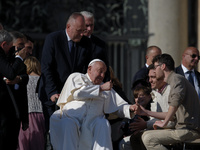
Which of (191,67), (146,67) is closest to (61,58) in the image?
(146,67)

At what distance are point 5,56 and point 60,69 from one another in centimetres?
148

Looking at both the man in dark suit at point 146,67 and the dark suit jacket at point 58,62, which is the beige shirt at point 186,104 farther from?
the man in dark suit at point 146,67

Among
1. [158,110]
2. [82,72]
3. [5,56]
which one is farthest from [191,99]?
[5,56]

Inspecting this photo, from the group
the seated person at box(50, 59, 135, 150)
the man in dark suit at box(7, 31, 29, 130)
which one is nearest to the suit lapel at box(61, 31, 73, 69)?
the seated person at box(50, 59, 135, 150)

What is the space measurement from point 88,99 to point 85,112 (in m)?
0.17

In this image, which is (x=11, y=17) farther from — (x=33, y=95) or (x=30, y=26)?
(x=33, y=95)

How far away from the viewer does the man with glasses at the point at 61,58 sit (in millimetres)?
7797

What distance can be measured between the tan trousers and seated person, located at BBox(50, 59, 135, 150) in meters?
0.38

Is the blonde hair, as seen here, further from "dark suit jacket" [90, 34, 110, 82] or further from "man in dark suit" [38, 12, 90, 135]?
"dark suit jacket" [90, 34, 110, 82]

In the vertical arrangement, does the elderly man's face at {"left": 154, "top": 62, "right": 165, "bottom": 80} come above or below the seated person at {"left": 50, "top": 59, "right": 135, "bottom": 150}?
above

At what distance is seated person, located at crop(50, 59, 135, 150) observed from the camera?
7227 mm

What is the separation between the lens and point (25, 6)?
13914 millimetres

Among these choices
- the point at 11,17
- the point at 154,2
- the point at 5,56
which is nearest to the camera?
the point at 5,56

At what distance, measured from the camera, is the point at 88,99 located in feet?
24.5
